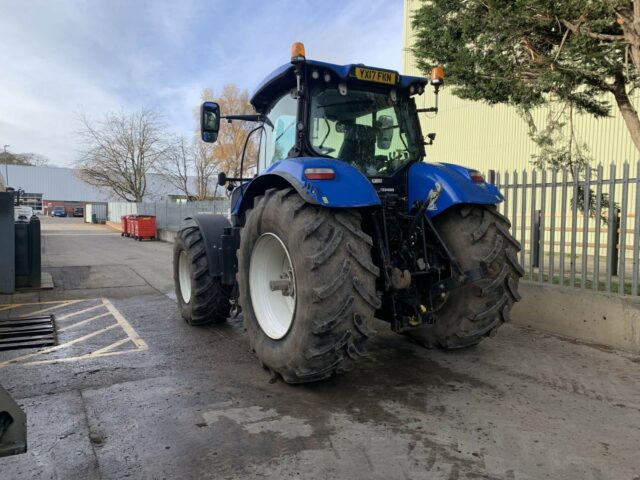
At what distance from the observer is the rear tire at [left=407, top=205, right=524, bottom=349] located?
3973 mm

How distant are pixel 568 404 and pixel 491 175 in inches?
148

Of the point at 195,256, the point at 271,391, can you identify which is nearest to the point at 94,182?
the point at 195,256

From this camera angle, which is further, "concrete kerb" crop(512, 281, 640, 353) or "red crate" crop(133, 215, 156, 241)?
"red crate" crop(133, 215, 156, 241)

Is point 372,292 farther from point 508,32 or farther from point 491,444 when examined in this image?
point 508,32

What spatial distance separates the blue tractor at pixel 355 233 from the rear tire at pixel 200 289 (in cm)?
74

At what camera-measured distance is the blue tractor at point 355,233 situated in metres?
3.30

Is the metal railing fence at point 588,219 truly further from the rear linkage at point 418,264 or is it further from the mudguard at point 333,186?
the mudguard at point 333,186

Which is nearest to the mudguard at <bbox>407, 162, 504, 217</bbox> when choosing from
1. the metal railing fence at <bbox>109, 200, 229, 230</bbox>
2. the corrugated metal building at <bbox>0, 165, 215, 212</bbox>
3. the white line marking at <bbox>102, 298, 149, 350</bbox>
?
the white line marking at <bbox>102, 298, 149, 350</bbox>

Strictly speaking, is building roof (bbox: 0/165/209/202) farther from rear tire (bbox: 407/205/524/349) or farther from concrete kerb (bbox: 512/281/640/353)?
rear tire (bbox: 407/205/524/349)

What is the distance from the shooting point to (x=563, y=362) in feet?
14.7

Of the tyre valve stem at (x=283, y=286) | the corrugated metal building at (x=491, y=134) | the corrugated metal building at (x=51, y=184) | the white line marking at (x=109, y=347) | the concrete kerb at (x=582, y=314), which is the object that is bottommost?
the white line marking at (x=109, y=347)

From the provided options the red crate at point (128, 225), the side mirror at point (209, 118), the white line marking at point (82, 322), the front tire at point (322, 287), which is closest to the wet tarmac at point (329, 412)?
the front tire at point (322, 287)

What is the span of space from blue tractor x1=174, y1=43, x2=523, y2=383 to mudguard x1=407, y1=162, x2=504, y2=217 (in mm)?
12

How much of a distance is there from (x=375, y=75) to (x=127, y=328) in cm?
423
